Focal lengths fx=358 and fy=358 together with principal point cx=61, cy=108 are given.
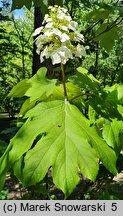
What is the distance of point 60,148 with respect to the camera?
1566mm

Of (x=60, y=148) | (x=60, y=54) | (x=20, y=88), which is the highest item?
(x=60, y=54)

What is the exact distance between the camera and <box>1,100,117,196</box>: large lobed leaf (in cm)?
151

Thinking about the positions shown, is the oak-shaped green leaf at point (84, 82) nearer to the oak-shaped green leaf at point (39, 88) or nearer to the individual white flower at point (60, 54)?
the oak-shaped green leaf at point (39, 88)

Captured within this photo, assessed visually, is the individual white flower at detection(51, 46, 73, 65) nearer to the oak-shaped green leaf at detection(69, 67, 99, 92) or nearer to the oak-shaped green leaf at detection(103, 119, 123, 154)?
the oak-shaped green leaf at detection(69, 67, 99, 92)

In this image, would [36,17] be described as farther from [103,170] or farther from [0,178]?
[0,178]

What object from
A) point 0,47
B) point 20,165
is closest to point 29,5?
point 20,165

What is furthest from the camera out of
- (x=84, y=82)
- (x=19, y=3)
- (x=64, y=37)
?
(x=19, y=3)

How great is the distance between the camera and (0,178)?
1.64 metres

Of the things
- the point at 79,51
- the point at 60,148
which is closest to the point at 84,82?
the point at 79,51

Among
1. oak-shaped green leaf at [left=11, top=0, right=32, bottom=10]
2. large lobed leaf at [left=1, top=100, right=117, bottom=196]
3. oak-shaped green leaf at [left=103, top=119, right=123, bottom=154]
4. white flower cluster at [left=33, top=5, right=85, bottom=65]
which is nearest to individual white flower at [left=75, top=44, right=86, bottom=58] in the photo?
white flower cluster at [left=33, top=5, right=85, bottom=65]

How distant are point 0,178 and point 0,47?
867cm

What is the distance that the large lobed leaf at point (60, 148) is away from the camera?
1.51m

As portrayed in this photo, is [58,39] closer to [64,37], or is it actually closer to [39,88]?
[64,37]

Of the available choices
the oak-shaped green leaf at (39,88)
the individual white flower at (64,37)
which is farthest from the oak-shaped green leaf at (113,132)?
the individual white flower at (64,37)
